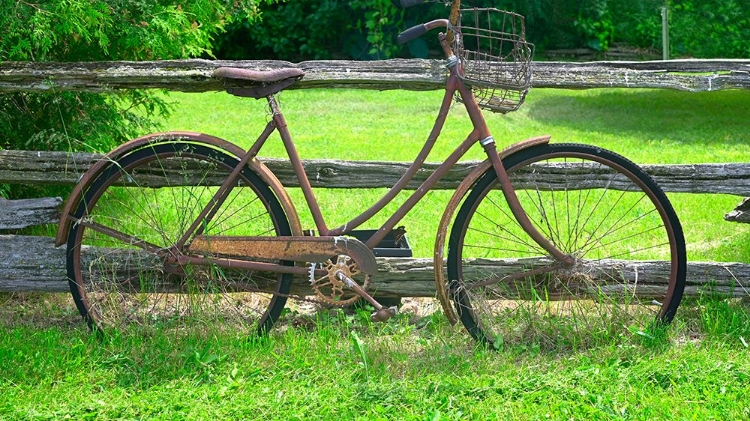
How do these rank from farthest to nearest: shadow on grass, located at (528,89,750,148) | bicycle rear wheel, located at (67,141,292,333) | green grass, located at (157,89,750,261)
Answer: shadow on grass, located at (528,89,750,148) < green grass, located at (157,89,750,261) < bicycle rear wheel, located at (67,141,292,333)

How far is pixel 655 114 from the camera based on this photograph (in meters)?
10.9

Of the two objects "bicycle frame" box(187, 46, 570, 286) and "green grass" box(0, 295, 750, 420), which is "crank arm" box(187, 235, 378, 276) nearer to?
"bicycle frame" box(187, 46, 570, 286)

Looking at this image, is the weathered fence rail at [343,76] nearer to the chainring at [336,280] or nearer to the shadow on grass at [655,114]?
the chainring at [336,280]

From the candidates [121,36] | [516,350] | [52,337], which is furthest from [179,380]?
[121,36]

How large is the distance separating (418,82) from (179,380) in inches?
68.7

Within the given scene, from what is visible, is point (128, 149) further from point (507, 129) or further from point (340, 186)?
point (507, 129)

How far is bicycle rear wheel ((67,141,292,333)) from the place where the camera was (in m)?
4.27

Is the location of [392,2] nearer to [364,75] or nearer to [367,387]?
[364,75]

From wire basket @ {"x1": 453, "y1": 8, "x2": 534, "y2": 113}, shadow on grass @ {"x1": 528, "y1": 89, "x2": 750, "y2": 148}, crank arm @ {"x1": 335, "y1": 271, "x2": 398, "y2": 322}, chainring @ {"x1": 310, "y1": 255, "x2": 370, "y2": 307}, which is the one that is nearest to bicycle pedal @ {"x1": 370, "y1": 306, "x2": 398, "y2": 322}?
crank arm @ {"x1": 335, "y1": 271, "x2": 398, "y2": 322}

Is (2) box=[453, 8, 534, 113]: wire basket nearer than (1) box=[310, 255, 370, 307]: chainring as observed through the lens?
Yes

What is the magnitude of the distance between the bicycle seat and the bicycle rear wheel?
296mm

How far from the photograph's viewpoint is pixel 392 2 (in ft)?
48.4

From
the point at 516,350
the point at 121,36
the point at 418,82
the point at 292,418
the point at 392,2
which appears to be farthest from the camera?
the point at 392,2

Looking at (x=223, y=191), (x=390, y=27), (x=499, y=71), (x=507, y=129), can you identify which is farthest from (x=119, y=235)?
(x=390, y=27)
